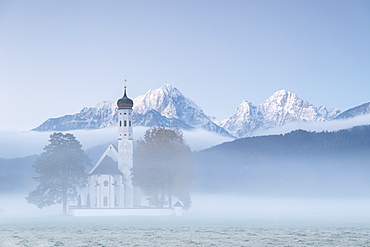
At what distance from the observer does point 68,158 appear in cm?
11150

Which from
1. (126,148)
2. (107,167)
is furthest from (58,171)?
(126,148)

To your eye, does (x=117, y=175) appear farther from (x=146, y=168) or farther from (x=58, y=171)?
(x=58, y=171)

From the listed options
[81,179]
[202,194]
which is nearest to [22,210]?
Result: [81,179]

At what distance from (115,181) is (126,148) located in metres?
6.21

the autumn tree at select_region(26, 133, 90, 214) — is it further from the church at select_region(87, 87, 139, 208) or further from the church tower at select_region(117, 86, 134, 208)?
the church tower at select_region(117, 86, 134, 208)

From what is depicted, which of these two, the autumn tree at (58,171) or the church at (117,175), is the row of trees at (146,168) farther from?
the church at (117,175)

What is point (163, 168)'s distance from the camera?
110125mm

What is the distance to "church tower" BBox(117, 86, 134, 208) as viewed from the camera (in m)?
119

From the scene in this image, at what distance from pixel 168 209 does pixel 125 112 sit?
21.2m

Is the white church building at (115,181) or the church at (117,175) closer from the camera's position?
the white church building at (115,181)

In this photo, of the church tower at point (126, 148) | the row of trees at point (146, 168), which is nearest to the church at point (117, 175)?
the church tower at point (126, 148)

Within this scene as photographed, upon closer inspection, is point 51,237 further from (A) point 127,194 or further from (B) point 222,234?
(A) point 127,194

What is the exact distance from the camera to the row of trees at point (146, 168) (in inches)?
4326

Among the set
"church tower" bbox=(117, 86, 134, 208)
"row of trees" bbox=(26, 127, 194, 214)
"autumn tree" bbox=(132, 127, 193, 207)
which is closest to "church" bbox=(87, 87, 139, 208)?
"church tower" bbox=(117, 86, 134, 208)
